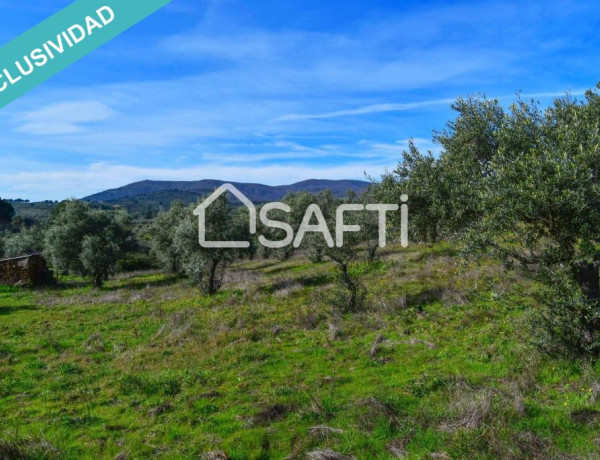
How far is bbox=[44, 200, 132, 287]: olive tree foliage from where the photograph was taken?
41.8m

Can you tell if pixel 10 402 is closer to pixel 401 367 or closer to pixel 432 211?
pixel 401 367

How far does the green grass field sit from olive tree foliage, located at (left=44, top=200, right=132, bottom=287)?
652 inches

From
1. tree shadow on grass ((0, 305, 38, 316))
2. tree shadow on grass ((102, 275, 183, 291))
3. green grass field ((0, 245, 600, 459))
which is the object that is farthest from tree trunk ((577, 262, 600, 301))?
tree shadow on grass ((102, 275, 183, 291))

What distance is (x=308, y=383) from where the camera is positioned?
13148 millimetres

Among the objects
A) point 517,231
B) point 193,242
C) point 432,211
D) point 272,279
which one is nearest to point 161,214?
point 193,242

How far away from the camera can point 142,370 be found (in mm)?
15805

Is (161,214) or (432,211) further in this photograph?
(161,214)

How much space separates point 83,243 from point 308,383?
37.2 meters

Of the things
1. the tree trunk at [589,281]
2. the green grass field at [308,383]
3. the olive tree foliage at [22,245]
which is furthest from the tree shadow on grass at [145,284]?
the tree trunk at [589,281]

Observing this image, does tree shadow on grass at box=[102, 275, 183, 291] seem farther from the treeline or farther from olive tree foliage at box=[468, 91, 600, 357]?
olive tree foliage at box=[468, 91, 600, 357]

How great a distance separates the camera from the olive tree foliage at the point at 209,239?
3203cm

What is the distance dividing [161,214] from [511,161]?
45944mm

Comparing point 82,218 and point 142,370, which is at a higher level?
point 82,218

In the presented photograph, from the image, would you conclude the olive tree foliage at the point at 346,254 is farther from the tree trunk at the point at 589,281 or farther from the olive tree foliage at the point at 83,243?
the olive tree foliage at the point at 83,243
